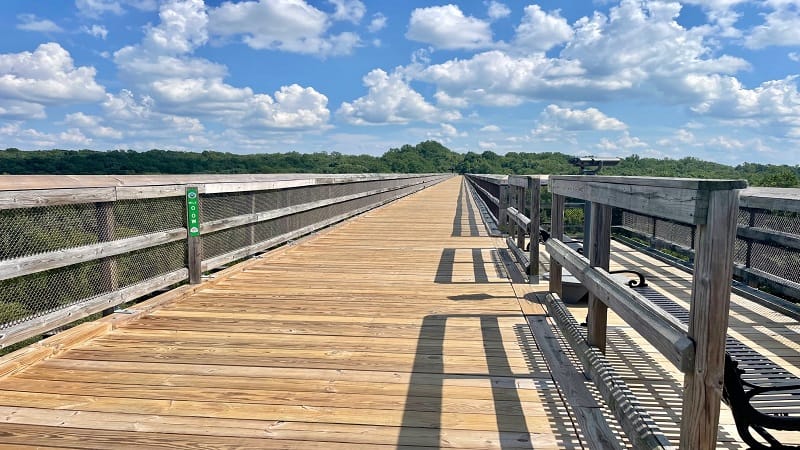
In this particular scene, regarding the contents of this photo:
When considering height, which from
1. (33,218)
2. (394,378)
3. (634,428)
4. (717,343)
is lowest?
(394,378)

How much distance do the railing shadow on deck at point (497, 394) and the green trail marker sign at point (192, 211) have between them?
260 cm

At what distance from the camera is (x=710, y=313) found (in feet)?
5.43

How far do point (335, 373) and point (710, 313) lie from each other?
7.03 feet

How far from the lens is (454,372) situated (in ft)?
10.5

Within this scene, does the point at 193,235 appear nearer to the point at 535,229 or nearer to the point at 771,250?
the point at 535,229

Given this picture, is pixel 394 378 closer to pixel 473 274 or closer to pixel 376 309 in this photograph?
pixel 376 309

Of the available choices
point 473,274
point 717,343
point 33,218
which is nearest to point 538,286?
point 473,274

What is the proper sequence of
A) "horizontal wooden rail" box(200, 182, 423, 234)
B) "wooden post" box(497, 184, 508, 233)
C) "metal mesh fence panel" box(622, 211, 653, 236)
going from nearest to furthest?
"horizontal wooden rail" box(200, 182, 423, 234) < "metal mesh fence panel" box(622, 211, 653, 236) < "wooden post" box(497, 184, 508, 233)

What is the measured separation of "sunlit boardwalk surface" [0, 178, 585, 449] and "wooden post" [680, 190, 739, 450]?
0.78 meters

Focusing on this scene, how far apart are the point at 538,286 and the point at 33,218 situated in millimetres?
4428

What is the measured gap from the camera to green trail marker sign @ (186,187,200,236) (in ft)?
16.9

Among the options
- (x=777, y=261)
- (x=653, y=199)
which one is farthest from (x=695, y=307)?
(x=777, y=261)

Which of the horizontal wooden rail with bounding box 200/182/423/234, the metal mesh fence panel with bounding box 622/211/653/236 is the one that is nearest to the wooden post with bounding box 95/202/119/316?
the horizontal wooden rail with bounding box 200/182/423/234

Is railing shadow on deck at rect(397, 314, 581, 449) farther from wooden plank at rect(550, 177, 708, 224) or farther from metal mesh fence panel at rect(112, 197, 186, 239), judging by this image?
metal mesh fence panel at rect(112, 197, 186, 239)
